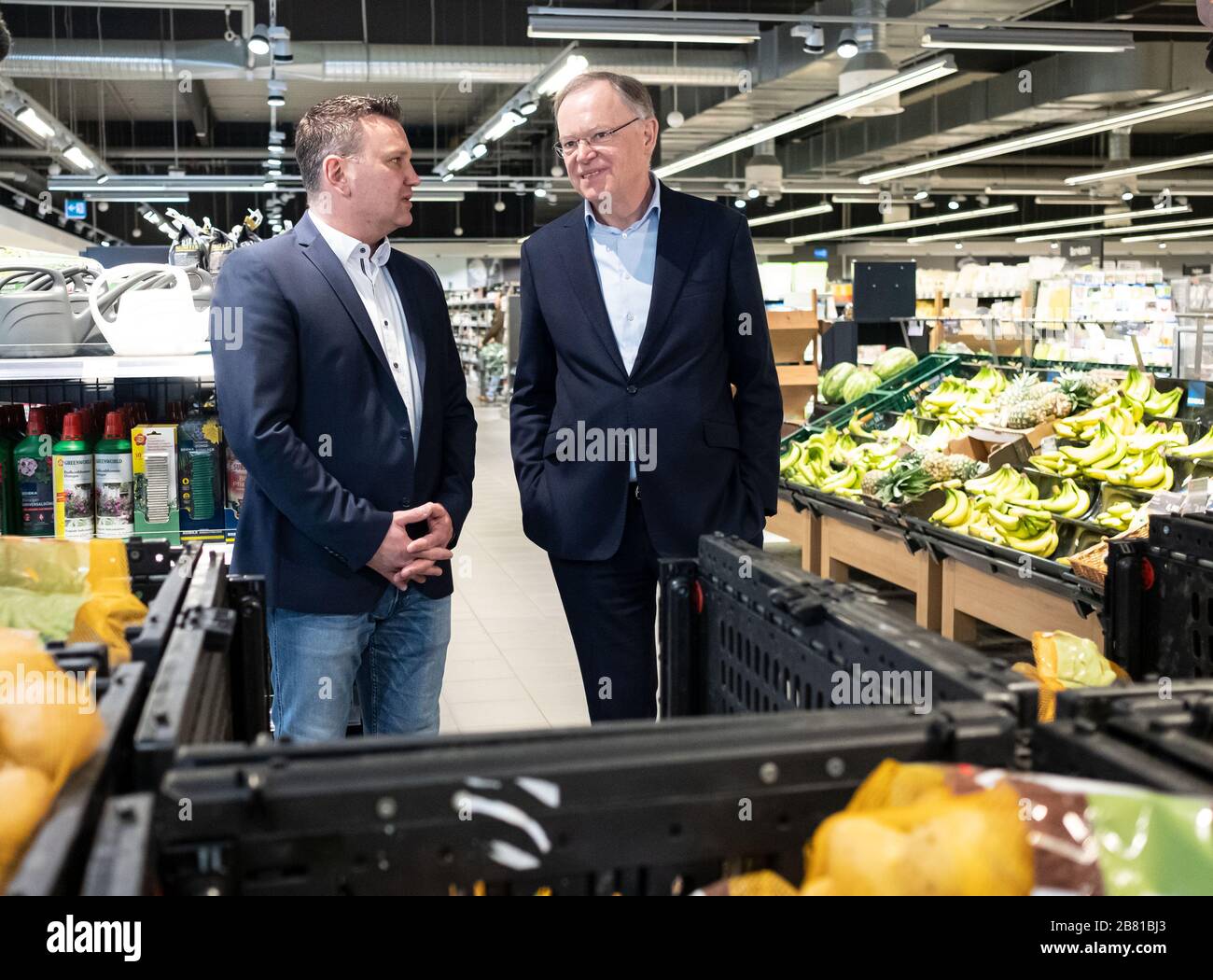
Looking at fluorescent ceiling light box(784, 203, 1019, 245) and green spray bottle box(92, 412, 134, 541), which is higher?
fluorescent ceiling light box(784, 203, 1019, 245)

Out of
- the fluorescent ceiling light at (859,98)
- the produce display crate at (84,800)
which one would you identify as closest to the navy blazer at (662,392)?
the produce display crate at (84,800)

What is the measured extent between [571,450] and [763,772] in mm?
1649

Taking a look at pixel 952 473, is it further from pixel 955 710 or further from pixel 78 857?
pixel 78 857

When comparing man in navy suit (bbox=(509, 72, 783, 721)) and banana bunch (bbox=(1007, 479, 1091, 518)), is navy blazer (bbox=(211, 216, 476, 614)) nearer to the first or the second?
man in navy suit (bbox=(509, 72, 783, 721))

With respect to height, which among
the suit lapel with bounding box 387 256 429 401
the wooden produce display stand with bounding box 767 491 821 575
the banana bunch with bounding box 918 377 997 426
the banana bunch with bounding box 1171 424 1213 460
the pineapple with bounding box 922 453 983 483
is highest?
the suit lapel with bounding box 387 256 429 401

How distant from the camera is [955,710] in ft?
3.00

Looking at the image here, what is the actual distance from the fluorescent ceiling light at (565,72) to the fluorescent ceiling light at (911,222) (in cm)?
1332

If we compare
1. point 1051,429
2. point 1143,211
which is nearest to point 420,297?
point 1051,429

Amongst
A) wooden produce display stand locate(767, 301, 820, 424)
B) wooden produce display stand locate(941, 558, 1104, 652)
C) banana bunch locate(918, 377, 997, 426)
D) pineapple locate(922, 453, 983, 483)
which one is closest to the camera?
wooden produce display stand locate(941, 558, 1104, 652)

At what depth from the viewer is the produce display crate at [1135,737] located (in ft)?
2.64

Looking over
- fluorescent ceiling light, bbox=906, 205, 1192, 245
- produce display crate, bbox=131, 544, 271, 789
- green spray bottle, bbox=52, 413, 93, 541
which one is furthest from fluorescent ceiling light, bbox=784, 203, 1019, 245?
produce display crate, bbox=131, 544, 271, 789

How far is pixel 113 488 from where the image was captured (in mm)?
2859

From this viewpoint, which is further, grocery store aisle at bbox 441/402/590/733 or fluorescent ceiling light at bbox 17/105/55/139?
fluorescent ceiling light at bbox 17/105/55/139

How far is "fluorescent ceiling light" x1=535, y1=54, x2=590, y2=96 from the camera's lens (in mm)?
9070
